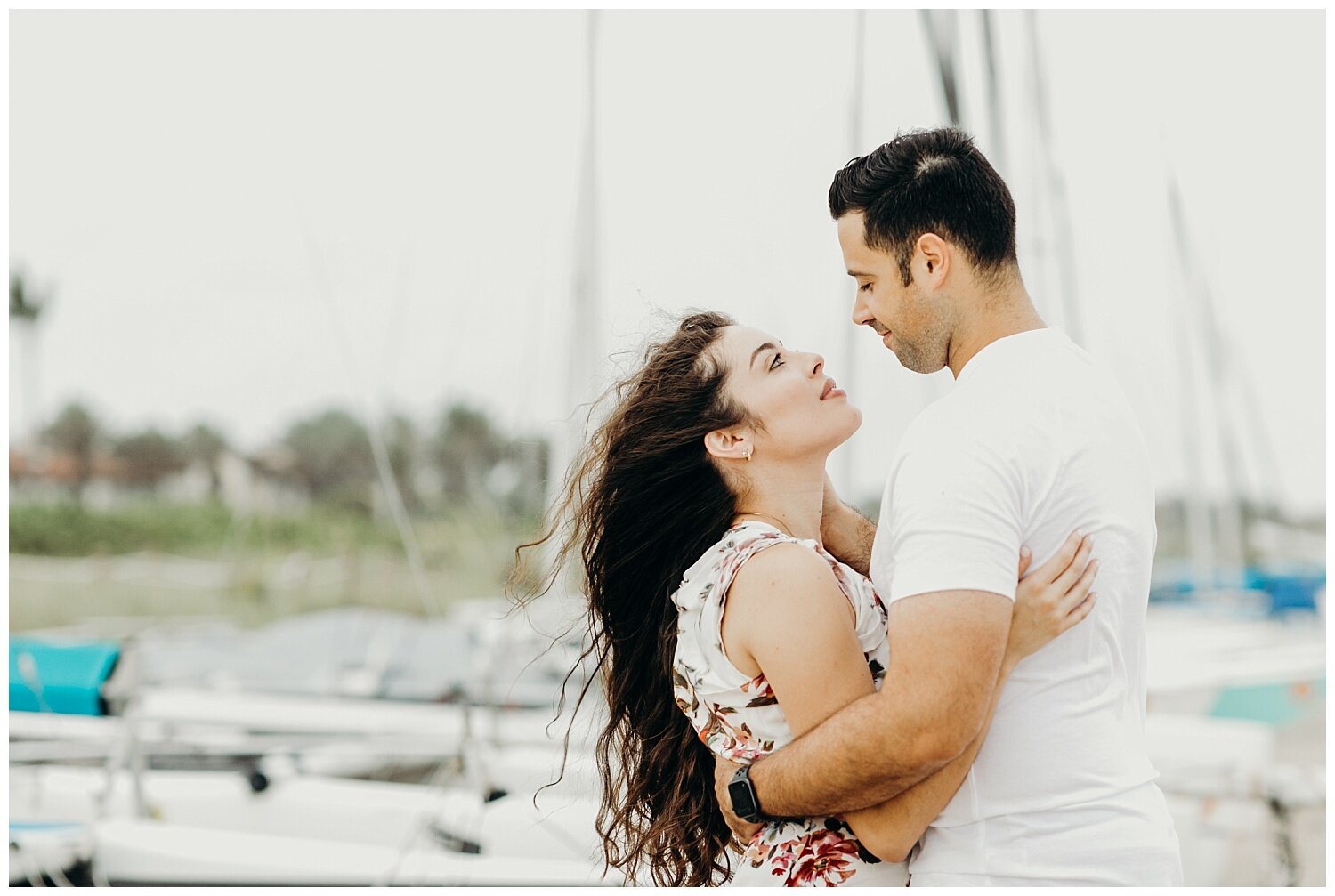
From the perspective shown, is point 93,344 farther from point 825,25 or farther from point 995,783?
point 995,783

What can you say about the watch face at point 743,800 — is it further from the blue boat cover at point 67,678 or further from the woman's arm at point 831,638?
the blue boat cover at point 67,678

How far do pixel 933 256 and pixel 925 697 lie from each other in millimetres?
667

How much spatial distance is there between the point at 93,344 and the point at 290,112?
33379 mm

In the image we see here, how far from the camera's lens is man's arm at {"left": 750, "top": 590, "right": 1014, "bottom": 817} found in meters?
1.40

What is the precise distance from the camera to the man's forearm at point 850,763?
1.43 meters

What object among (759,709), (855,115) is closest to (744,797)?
(759,709)

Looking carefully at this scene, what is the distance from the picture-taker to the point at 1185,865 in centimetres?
538

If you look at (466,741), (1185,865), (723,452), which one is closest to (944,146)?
(723,452)

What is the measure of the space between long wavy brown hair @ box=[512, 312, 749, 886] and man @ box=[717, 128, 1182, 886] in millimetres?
326

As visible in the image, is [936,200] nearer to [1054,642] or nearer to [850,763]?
[1054,642]

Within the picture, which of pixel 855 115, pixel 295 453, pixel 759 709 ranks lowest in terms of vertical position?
pixel 759 709

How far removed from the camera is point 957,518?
1424 mm

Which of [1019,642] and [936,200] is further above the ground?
[936,200]

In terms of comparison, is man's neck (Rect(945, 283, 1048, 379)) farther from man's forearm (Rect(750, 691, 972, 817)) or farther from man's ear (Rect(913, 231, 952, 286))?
man's forearm (Rect(750, 691, 972, 817))
